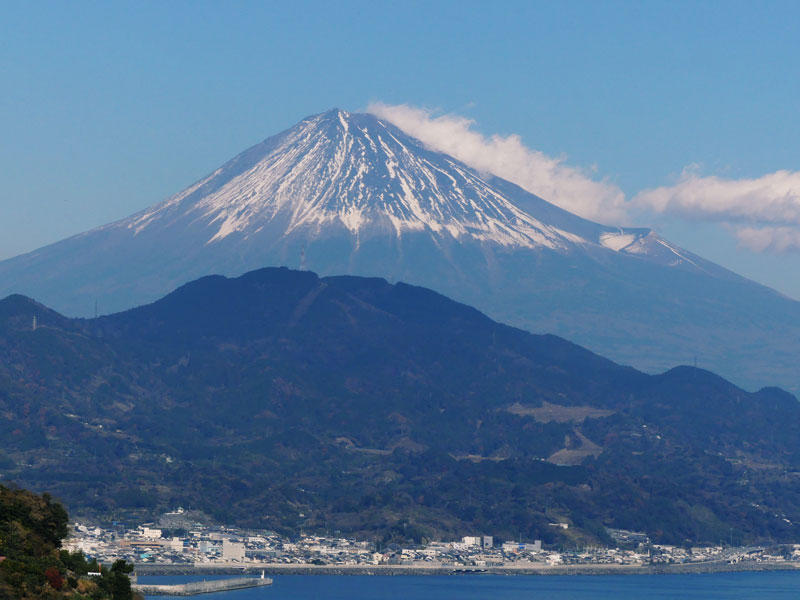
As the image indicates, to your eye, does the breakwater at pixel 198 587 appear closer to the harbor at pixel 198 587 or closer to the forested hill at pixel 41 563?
the harbor at pixel 198 587

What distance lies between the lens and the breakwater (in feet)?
562

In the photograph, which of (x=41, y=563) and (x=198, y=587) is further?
(x=198, y=587)

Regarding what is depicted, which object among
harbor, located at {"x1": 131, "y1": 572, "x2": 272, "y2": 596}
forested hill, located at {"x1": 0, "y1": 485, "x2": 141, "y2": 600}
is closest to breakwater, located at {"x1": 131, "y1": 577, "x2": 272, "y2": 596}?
harbor, located at {"x1": 131, "y1": 572, "x2": 272, "y2": 596}

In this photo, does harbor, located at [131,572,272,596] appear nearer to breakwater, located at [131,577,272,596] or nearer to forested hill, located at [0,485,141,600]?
breakwater, located at [131,577,272,596]

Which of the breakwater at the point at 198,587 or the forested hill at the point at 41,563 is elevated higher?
the breakwater at the point at 198,587

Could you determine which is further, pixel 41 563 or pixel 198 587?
pixel 198 587

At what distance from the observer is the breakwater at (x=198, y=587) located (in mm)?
171250

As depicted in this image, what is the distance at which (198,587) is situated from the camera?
593ft

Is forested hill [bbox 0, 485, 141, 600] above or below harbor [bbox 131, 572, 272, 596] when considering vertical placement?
below

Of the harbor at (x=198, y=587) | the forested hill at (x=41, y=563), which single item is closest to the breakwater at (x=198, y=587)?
the harbor at (x=198, y=587)

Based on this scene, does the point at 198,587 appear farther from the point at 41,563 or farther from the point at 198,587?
the point at 41,563

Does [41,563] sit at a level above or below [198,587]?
below

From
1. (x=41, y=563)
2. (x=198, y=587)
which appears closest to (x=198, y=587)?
(x=198, y=587)

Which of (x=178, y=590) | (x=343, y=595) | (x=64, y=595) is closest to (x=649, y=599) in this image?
(x=343, y=595)
